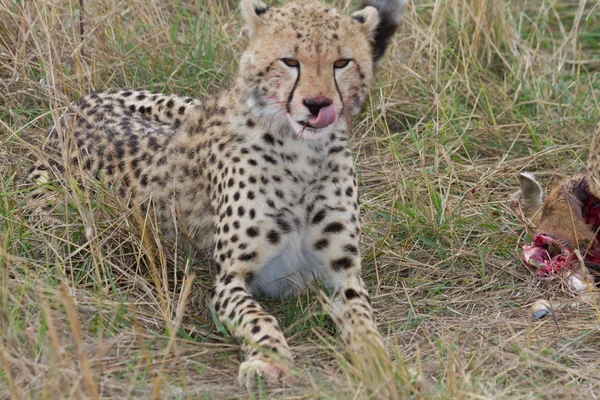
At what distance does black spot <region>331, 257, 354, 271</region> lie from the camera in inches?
130

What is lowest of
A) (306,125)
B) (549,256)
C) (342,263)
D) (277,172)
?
(549,256)

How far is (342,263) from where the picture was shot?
3299 mm

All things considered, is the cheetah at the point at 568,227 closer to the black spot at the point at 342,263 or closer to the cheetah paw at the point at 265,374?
the black spot at the point at 342,263

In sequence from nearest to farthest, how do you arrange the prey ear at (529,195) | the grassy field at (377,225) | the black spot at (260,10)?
the grassy field at (377,225) → the black spot at (260,10) → the prey ear at (529,195)

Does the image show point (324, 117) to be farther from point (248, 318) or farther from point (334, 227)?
point (248, 318)

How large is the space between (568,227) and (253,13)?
1.34m

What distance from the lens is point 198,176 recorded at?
354cm

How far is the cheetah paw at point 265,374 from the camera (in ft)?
9.16

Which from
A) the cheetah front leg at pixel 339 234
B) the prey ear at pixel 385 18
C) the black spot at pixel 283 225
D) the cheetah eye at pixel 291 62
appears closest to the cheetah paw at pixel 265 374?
the cheetah front leg at pixel 339 234

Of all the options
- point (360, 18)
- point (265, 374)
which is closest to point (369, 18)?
point (360, 18)

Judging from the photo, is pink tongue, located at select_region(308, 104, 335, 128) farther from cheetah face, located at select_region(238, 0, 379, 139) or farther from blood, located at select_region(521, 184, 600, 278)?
blood, located at select_region(521, 184, 600, 278)

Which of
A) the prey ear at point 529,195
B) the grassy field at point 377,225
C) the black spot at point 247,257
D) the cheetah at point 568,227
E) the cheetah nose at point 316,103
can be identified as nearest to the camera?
the grassy field at point 377,225

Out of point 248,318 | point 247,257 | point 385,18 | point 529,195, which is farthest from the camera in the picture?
point 529,195

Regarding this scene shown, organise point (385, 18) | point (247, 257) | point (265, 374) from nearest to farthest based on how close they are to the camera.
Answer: point (265, 374) → point (247, 257) → point (385, 18)
